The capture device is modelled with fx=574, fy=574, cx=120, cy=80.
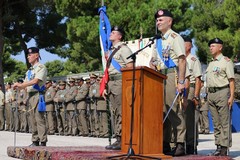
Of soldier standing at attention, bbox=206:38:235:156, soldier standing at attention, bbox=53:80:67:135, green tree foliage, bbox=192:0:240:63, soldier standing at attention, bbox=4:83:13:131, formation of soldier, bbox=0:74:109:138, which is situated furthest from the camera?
soldier standing at attention, bbox=4:83:13:131

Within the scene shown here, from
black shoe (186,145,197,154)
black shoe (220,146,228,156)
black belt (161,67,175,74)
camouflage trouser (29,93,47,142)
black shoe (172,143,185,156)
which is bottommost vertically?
black shoe (220,146,228,156)

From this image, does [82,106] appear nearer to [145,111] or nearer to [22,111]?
[22,111]

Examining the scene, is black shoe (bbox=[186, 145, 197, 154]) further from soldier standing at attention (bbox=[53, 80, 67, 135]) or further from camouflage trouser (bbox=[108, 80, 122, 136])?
soldier standing at attention (bbox=[53, 80, 67, 135])

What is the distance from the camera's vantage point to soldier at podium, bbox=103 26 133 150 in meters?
8.41

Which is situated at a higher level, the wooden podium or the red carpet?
the wooden podium

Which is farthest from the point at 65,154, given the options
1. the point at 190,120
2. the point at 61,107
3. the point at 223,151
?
the point at 61,107

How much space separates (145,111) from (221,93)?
257cm

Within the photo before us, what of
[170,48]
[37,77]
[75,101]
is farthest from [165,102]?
[75,101]

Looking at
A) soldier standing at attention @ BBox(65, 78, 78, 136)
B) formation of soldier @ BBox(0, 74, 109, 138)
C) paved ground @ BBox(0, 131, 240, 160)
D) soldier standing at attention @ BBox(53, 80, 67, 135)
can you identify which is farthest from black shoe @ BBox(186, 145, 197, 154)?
soldier standing at attention @ BBox(53, 80, 67, 135)

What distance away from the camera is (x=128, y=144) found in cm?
678

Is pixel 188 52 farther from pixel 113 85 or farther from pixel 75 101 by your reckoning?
pixel 75 101

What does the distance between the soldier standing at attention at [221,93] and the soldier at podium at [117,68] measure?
1444mm

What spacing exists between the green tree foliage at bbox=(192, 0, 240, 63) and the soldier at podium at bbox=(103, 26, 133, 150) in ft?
42.3

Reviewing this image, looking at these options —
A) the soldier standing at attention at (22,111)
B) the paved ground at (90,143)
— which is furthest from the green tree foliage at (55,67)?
the paved ground at (90,143)
